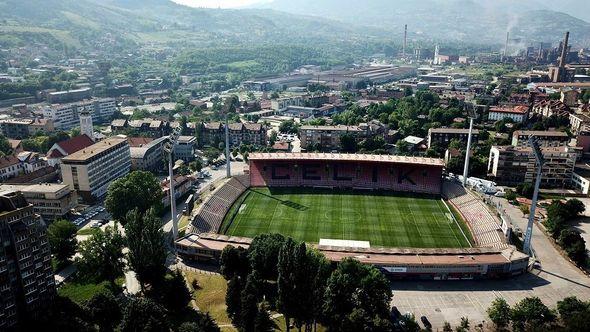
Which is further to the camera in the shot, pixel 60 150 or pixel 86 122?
pixel 86 122

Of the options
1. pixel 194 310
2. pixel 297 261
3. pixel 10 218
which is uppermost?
pixel 10 218

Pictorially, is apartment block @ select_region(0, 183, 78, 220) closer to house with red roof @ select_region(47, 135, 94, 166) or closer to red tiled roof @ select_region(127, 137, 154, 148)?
house with red roof @ select_region(47, 135, 94, 166)

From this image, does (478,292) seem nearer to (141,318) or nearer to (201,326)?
(201,326)

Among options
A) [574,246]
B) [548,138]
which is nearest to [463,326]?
[574,246]

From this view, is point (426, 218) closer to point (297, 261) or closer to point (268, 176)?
point (268, 176)

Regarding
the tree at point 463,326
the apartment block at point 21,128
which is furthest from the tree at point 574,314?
the apartment block at point 21,128

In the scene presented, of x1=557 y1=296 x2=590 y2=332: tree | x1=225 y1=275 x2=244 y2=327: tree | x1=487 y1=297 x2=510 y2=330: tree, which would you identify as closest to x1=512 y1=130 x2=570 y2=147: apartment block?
x1=557 y1=296 x2=590 y2=332: tree

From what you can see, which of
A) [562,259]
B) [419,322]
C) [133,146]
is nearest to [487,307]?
[419,322]
